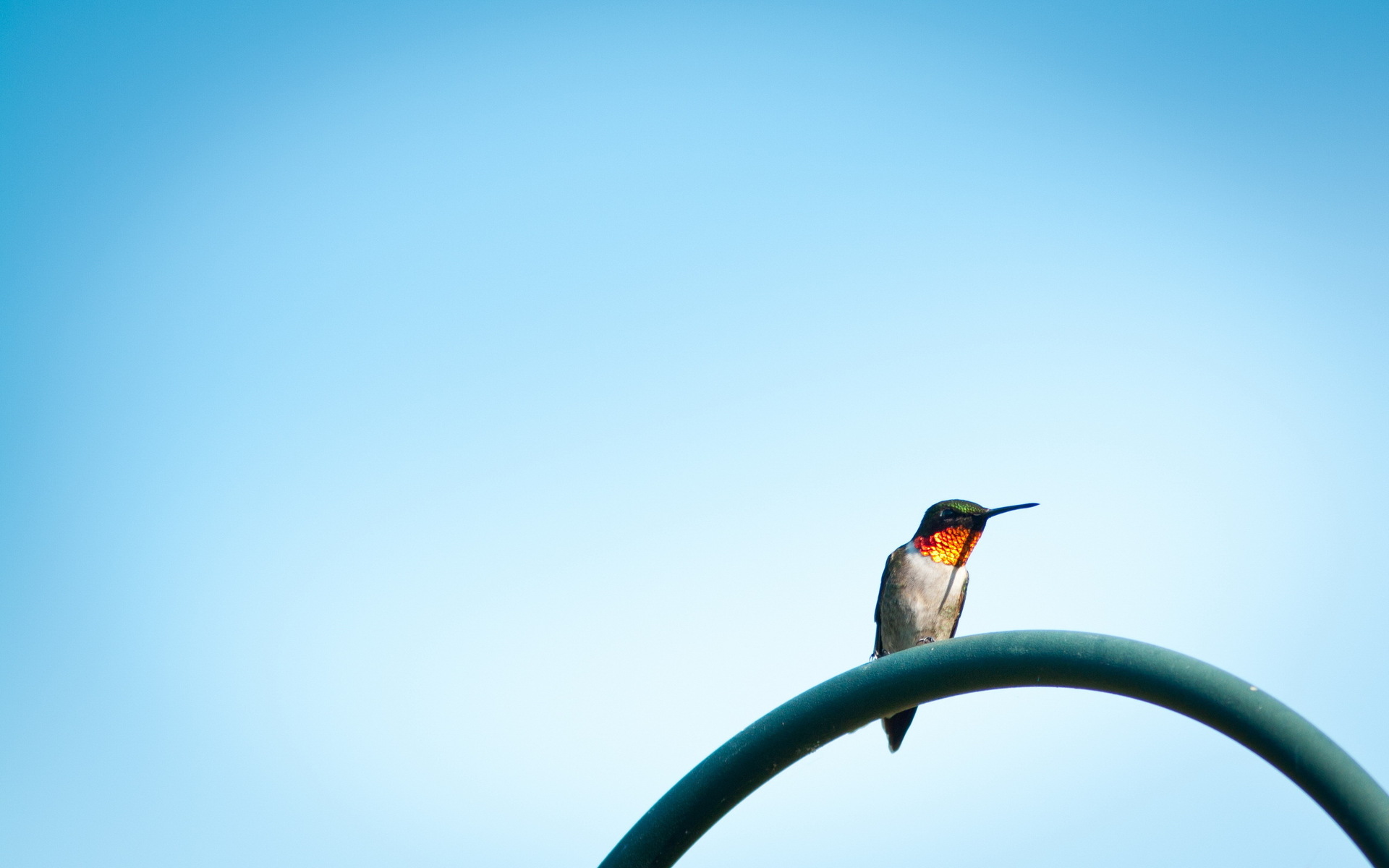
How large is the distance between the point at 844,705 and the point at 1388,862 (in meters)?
1.43

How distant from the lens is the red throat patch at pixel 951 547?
741cm

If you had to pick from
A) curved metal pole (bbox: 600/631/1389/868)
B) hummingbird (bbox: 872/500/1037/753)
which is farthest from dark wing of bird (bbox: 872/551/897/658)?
curved metal pole (bbox: 600/631/1389/868)

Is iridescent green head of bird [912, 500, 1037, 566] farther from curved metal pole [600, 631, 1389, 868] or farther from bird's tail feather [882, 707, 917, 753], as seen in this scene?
curved metal pole [600, 631, 1389, 868]

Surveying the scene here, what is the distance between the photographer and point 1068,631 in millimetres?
3250

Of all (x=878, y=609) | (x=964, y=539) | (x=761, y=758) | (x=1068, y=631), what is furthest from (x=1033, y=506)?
(x=761, y=758)

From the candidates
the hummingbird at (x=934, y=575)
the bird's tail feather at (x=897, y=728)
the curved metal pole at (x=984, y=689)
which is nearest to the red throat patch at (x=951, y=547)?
the hummingbird at (x=934, y=575)

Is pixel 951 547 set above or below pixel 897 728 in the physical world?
above

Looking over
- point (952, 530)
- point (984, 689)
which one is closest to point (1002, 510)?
point (952, 530)

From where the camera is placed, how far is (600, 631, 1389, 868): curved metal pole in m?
2.93

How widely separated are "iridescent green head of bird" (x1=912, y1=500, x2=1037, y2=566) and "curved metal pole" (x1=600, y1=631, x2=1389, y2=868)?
4.03 m

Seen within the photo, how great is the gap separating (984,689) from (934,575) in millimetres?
4096

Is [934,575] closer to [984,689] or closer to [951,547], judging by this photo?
[951,547]

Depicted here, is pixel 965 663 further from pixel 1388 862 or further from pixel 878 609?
pixel 878 609

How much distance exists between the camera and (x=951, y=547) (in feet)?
24.5
